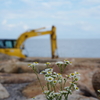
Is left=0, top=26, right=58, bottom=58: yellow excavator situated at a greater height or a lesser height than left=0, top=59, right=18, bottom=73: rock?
greater

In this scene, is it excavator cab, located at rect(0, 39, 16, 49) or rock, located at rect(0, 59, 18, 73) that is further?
excavator cab, located at rect(0, 39, 16, 49)

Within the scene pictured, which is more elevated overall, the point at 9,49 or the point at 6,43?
the point at 6,43

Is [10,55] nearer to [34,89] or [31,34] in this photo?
[31,34]

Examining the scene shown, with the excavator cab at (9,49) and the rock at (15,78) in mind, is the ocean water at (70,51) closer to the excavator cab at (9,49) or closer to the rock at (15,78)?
the excavator cab at (9,49)

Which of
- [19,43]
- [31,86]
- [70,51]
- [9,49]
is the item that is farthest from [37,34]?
[70,51]

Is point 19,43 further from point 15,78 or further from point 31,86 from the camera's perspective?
point 31,86

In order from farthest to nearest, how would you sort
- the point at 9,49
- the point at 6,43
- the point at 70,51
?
the point at 70,51
the point at 6,43
the point at 9,49

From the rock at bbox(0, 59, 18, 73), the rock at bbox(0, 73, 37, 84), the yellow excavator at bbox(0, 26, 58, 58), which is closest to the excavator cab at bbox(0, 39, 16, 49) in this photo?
the yellow excavator at bbox(0, 26, 58, 58)

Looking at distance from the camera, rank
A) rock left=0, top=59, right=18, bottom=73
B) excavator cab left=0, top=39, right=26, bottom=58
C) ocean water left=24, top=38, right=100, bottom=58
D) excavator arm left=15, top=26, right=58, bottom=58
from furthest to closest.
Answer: ocean water left=24, top=38, right=100, bottom=58 → excavator arm left=15, top=26, right=58, bottom=58 → excavator cab left=0, top=39, right=26, bottom=58 → rock left=0, top=59, right=18, bottom=73

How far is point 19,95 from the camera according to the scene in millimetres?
6047

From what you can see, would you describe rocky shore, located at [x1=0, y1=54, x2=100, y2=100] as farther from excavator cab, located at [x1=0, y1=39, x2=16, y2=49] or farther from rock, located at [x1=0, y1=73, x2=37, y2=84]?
excavator cab, located at [x1=0, y1=39, x2=16, y2=49]

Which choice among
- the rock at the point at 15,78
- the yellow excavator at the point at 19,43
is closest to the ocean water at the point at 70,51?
the yellow excavator at the point at 19,43

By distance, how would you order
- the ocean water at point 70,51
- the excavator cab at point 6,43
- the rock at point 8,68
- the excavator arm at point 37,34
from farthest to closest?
the ocean water at point 70,51
the excavator arm at point 37,34
the excavator cab at point 6,43
the rock at point 8,68

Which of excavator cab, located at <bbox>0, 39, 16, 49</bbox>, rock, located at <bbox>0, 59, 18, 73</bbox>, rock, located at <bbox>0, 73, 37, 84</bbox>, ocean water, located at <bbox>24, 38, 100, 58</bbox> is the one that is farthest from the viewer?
ocean water, located at <bbox>24, 38, 100, 58</bbox>
